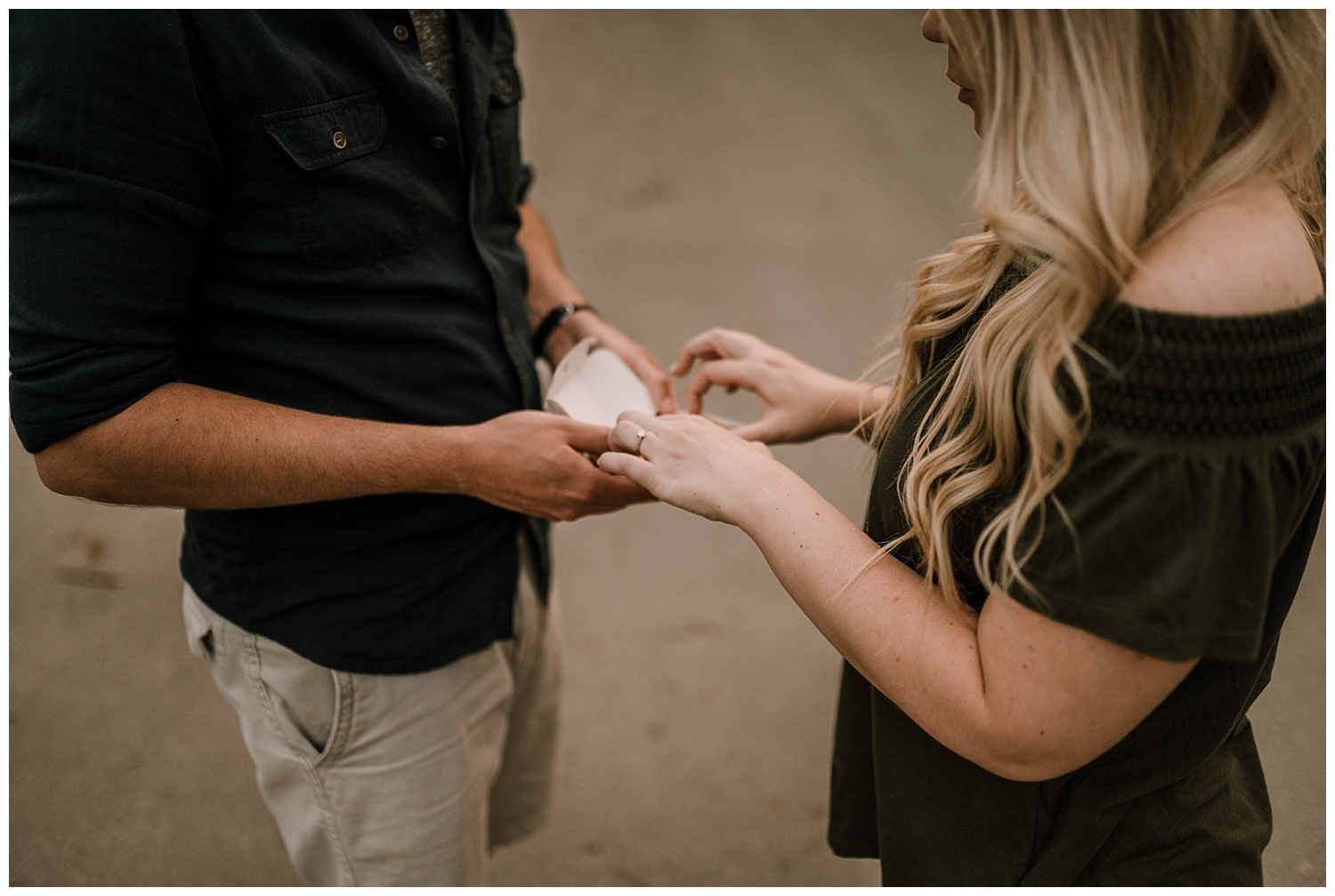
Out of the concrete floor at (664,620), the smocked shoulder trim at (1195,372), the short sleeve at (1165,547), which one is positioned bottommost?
the concrete floor at (664,620)

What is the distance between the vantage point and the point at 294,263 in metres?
1.07

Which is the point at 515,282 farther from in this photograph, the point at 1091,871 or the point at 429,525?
the point at 1091,871

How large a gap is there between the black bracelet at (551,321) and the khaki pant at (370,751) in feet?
1.27

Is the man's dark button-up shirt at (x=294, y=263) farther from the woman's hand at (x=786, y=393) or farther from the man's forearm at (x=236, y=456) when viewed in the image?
the woman's hand at (x=786, y=393)

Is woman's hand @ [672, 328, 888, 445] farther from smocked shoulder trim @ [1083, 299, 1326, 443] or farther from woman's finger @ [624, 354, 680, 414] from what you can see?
smocked shoulder trim @ [1083, 299, 1326, 443]

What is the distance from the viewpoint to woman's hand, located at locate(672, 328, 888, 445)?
1.31 m

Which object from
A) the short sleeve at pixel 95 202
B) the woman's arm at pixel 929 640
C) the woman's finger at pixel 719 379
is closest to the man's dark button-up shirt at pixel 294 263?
the short sleeve at pixel 95 202

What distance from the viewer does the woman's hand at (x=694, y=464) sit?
1.00 m

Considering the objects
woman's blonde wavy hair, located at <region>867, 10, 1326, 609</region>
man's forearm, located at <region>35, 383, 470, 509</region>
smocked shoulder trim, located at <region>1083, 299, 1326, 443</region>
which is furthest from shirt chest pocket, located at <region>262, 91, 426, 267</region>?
smocked shoulder trim, located at <region>1083, 299, 1326, 443</region>

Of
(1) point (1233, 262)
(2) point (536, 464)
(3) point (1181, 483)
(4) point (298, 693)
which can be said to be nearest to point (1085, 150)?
(1) point (1233, 262)

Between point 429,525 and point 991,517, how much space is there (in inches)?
29.4

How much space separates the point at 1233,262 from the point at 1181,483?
0.60 feet

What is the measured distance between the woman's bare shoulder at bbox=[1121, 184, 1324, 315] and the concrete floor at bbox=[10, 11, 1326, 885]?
13.9 inches

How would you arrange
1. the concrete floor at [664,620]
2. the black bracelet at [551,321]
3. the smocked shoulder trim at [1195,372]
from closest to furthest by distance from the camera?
the smocked shoulder trim at [1195,372], the black bracelet at [551,321], the concrete floor at [664,620]
